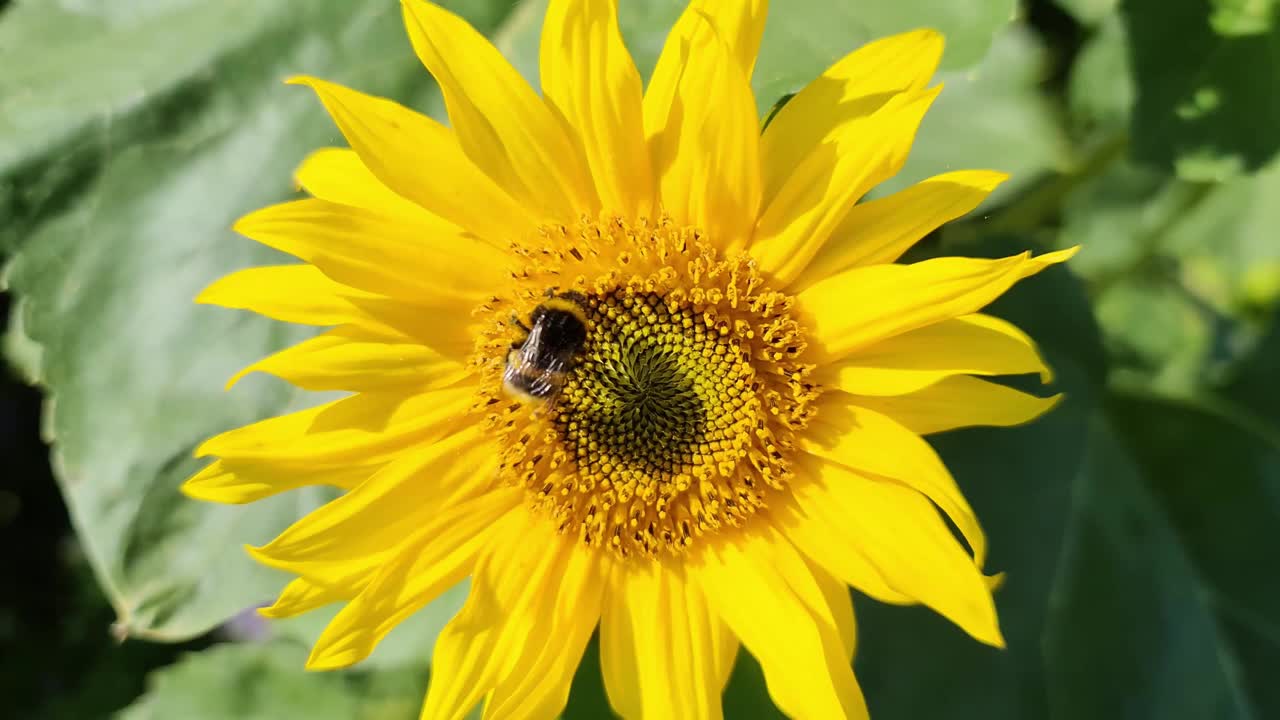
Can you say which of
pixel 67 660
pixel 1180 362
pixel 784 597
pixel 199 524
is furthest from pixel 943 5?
pixel 67 660

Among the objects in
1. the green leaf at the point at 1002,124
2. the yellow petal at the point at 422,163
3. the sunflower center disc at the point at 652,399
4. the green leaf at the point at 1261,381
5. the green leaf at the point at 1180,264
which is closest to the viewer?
the yellow petal at the point at 422,163

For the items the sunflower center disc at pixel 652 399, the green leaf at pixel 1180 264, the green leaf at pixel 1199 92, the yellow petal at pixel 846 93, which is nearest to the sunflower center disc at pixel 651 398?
the sunflower center disc at pixel 652 399

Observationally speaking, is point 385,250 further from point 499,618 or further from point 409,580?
point 499,618

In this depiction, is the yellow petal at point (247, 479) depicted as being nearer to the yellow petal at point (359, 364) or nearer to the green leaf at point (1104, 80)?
the yellow petal at point (359, 364)

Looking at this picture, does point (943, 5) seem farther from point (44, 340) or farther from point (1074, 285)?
point (44, 340)

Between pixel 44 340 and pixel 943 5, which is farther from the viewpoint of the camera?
pixel 44 340

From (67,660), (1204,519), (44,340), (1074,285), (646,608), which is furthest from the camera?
(67,660)

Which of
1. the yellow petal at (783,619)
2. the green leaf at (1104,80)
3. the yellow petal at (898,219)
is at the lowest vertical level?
the yellow petal at (783,619)
